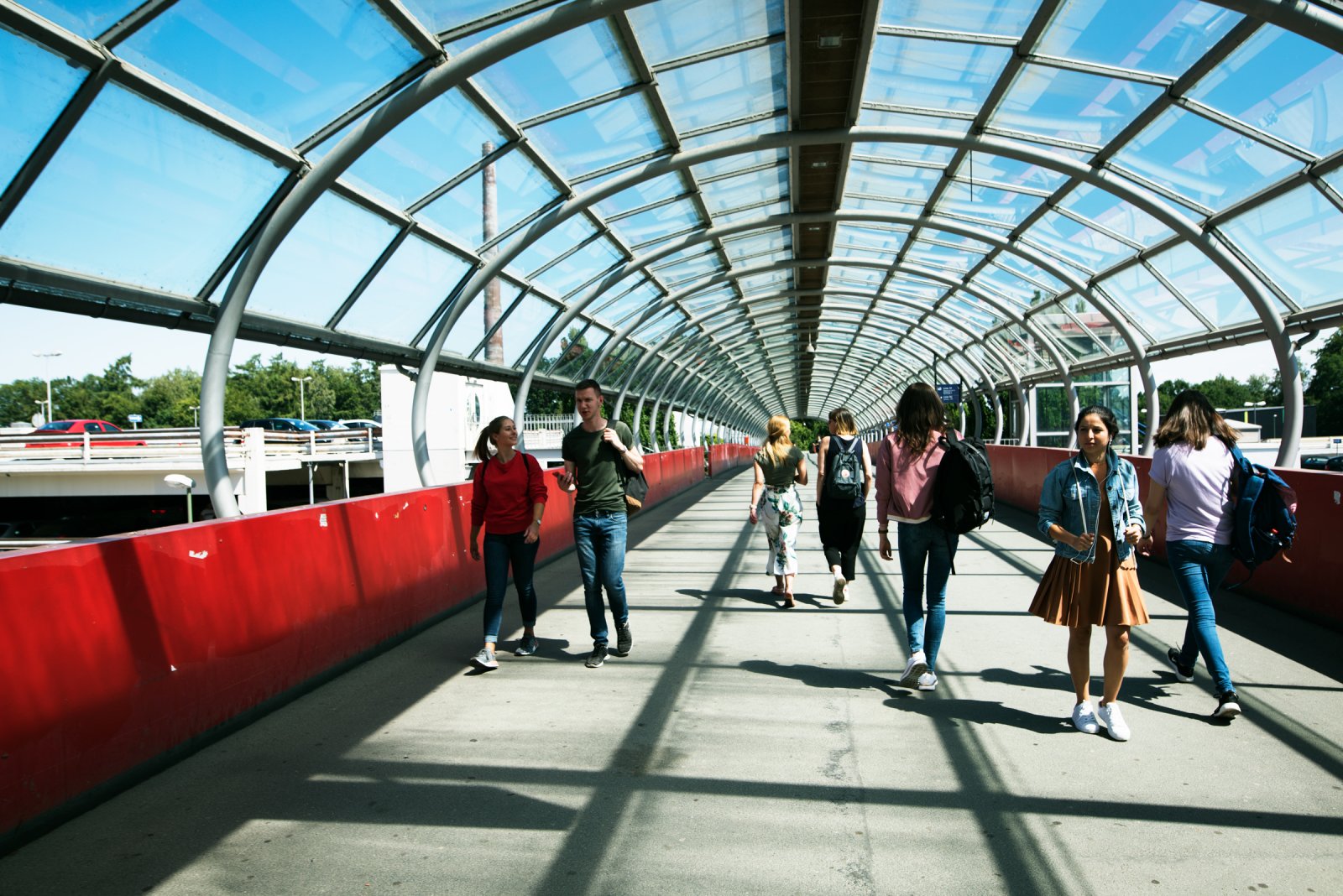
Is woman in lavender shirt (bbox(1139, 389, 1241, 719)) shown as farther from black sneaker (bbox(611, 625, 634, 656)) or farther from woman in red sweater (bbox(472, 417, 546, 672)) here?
woman in red sweater (bbox(472, 417, 546, 672))

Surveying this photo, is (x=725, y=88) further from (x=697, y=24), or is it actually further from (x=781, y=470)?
(x=781, y=470)

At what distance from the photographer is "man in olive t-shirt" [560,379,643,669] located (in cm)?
695

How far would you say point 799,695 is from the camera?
19.5 feet

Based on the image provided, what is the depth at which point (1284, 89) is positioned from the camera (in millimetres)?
10234

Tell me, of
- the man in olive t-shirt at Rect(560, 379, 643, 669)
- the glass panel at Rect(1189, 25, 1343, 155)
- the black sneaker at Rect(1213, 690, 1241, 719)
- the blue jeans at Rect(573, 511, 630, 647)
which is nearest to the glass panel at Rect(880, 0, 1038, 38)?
the glass panel at Rect(1189, 25, 1343, 155)

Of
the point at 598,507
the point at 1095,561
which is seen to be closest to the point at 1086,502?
the point at 1095,561

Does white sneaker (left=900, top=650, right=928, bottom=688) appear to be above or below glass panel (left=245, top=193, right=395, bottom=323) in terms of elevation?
below

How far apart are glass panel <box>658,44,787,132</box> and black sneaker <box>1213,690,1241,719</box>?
7826 millimetres

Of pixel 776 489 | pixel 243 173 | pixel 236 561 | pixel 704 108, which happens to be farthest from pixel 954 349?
pixel 236 561

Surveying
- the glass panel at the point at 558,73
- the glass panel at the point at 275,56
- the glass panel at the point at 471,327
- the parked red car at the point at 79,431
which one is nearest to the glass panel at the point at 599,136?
the glass panel at the point at 558,73

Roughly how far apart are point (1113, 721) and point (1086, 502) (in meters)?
1.03

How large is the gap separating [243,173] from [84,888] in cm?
675

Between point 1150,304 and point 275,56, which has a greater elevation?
point 275,56

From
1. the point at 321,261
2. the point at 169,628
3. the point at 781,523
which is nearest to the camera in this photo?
the point at 169,628
